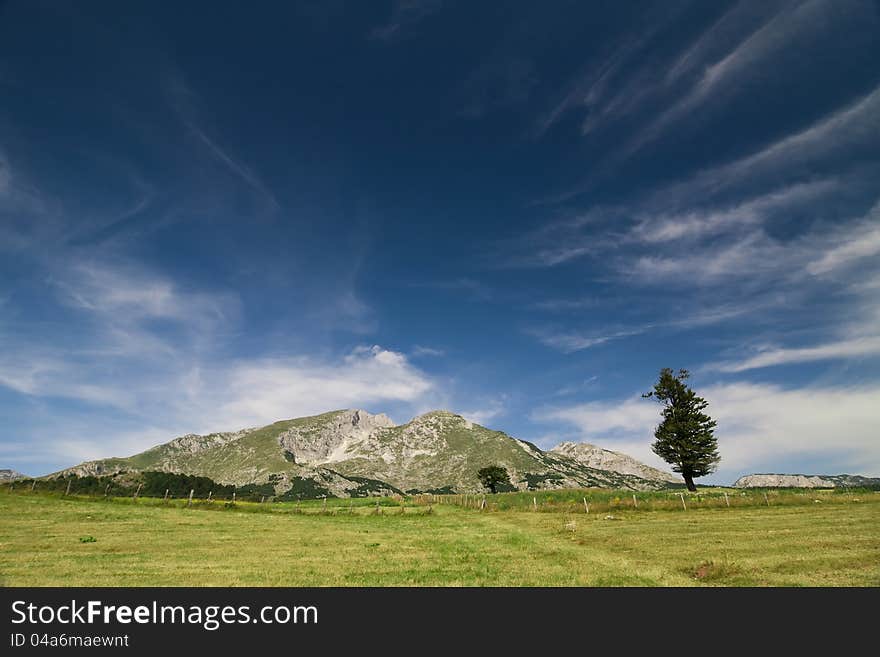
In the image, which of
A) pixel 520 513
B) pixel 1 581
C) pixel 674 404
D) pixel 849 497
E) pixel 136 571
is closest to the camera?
pixel 1 581

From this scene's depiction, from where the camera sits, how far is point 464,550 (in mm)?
25609

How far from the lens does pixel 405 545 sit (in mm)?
28297

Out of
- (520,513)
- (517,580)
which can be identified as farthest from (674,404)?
(517,580)

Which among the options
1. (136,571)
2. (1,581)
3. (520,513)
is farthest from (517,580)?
(520,513)

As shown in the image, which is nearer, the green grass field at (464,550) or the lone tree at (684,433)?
the green grass field at (464,550)

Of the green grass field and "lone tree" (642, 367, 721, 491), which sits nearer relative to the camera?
the green grass field

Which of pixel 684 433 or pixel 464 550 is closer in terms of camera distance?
pixel 464 550

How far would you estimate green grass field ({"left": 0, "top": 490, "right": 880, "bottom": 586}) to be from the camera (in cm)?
1750

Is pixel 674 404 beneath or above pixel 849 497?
above

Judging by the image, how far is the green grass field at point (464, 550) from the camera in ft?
57.4
